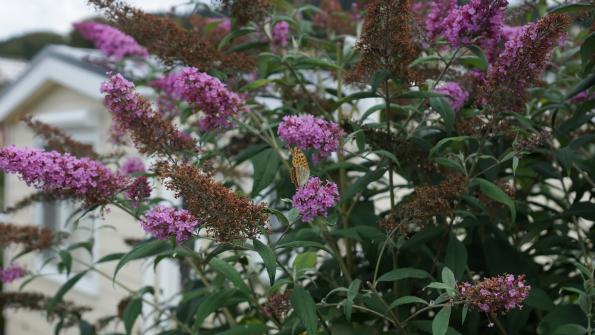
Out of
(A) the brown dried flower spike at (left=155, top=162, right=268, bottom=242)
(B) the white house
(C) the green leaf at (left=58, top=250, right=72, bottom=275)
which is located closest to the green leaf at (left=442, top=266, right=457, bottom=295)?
(A) the brown dried flower spike at (left=155, top=162, right=268, bottom=242)

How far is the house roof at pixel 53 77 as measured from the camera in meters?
5.43

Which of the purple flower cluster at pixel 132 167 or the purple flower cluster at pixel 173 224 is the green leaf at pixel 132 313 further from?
the purple flower cluster at pixel 173 224

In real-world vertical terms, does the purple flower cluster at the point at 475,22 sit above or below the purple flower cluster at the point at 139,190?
above

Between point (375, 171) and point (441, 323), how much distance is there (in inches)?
16.7

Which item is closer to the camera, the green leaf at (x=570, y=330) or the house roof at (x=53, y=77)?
the green leaf at (x=570, y=330)

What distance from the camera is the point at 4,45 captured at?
30734mm

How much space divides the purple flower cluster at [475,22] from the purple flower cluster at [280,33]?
0.63 metres

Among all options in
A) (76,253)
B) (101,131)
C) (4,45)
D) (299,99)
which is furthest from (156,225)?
(4,45)

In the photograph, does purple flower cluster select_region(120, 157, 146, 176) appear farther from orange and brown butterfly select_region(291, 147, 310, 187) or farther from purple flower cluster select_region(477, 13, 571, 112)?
purple flower cluster select_region(477, 13, 571, 112)

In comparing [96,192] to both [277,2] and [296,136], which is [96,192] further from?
[277,2]

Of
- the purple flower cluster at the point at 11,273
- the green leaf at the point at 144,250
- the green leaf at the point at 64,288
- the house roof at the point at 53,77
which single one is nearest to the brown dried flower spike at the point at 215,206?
the green leaf at the point at 144,250

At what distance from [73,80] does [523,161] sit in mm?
4759

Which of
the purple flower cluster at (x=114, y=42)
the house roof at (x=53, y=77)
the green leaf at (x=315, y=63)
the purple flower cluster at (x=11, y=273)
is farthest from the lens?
the house roof at (x=53, y=77)

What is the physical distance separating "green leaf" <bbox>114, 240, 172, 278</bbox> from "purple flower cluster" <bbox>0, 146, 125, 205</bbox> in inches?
7.9
